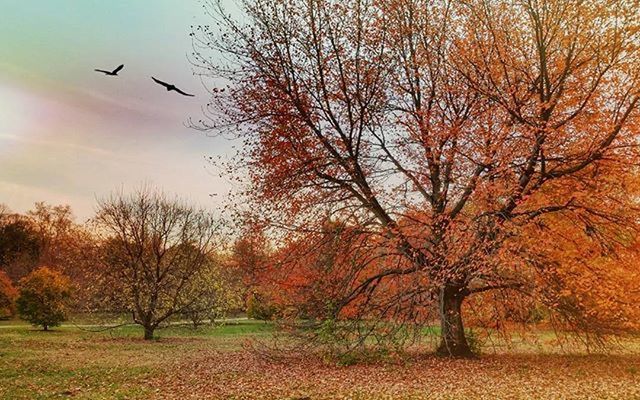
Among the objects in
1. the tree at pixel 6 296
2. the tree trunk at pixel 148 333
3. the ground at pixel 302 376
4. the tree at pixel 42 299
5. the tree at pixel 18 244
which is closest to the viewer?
the ground at pixel 302 376

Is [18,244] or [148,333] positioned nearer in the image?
[148,333]

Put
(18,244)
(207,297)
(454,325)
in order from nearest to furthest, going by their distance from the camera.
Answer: (454,325)
(207,297)
(18,244)

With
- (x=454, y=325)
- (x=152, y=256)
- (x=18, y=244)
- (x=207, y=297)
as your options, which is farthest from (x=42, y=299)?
(x=18, y=244)

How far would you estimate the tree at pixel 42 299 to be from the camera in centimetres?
3447

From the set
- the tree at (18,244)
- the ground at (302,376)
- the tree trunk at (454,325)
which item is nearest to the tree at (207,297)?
the ground at (302,376)

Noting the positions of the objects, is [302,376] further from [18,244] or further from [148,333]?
[18,244]

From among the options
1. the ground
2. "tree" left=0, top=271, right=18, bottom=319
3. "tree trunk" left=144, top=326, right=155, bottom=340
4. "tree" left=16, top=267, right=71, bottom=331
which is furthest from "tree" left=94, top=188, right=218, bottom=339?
"tree" left=0, top=271, right=18, bottom=319

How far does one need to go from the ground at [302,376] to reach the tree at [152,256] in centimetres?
930

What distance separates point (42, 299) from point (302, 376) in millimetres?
Answer: 25597

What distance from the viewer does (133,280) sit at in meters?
32.4

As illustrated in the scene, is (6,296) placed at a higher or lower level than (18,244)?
lower

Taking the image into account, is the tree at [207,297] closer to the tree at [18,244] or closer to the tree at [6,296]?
the tree at [6,296]

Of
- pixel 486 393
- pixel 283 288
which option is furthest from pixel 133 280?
pixel 486 393

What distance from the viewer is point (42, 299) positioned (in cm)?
3453
